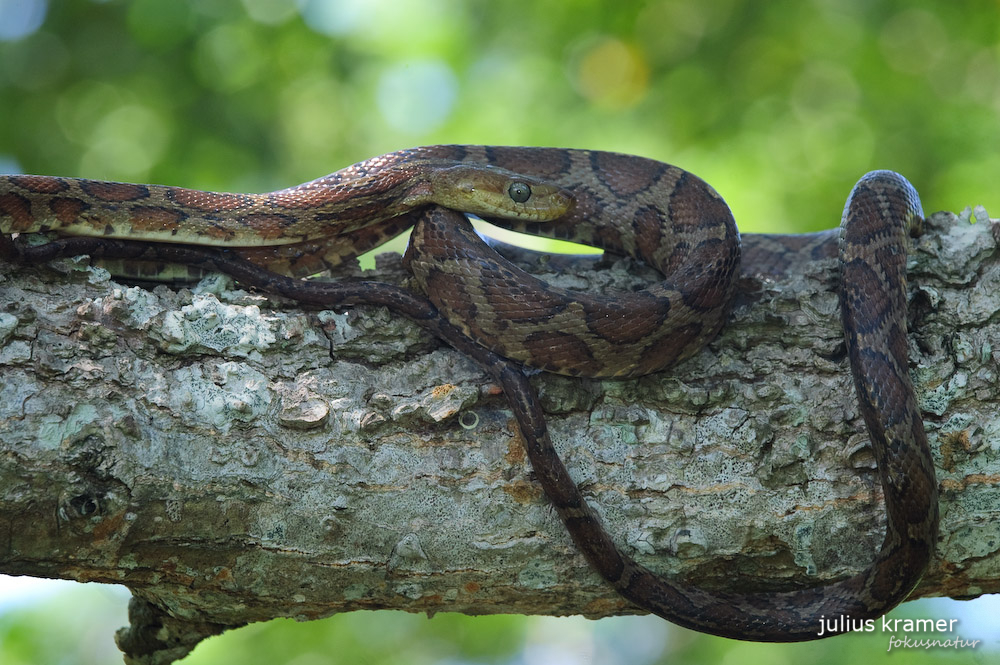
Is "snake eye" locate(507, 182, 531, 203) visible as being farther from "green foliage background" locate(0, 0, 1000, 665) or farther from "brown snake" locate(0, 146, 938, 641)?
"green foliage background" locate(0, 0, 1000, 665)

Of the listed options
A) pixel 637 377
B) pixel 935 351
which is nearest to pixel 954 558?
pixel 935 351

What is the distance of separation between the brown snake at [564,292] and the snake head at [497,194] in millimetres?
10

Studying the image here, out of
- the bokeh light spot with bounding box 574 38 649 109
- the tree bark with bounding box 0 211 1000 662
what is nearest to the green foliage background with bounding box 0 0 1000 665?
the bokeh light spot with bounding box 574 38 649 109

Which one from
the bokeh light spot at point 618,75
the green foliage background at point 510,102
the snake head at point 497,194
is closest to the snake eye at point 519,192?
the snake head at point 497,194

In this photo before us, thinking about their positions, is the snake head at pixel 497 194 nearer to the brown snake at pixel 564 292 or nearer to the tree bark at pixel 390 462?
the brown snake at pixel 564 292

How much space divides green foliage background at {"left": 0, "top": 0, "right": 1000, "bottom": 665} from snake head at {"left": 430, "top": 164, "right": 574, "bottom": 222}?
2.69 metres

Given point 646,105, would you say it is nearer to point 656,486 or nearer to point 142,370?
point 656,486

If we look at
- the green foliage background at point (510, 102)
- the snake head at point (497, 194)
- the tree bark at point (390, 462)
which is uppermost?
the green foliage background at point (510, 102)

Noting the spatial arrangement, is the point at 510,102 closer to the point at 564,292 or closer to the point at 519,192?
the point at 519,192

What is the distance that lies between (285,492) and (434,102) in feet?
19.1

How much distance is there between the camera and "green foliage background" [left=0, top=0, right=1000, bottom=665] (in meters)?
7.12

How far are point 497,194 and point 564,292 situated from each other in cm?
97

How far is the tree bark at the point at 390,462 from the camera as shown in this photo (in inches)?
134

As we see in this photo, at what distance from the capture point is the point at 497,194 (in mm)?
4930
